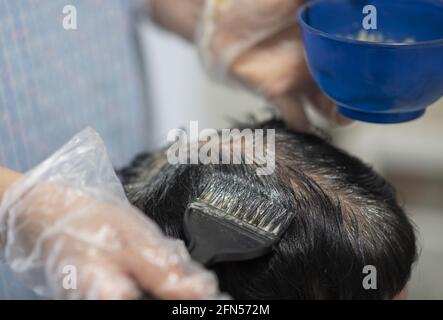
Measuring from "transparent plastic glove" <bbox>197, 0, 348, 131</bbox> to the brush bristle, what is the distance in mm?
280

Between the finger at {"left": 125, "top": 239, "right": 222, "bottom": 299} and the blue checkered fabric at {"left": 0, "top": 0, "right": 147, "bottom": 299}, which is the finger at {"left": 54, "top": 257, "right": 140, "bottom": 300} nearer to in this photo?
the finger at {"left": 125, "top": 239, "right": 222, "bottom": 299}

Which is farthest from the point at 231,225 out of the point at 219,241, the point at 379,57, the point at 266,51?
the point at 266,51

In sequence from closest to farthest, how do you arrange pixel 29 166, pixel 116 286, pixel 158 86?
pixel 116 286, pixel 29 166, pixel 158 86

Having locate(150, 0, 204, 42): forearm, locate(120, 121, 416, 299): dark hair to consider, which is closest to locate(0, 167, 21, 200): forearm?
locate(120, 121, 416, 299): dark hair

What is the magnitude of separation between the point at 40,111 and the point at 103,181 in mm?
418

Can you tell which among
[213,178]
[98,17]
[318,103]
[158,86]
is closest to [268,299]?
[213,178]

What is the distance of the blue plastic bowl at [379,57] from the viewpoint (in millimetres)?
630

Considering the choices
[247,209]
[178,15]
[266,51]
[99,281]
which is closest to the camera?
[99,281]

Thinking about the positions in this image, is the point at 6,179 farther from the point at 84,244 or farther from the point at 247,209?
the point at 247,209

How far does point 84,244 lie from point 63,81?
556 millimetres

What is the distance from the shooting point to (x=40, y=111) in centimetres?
93

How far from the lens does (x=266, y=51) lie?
0.97m

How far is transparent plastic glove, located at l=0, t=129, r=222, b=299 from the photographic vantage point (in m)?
0.48
